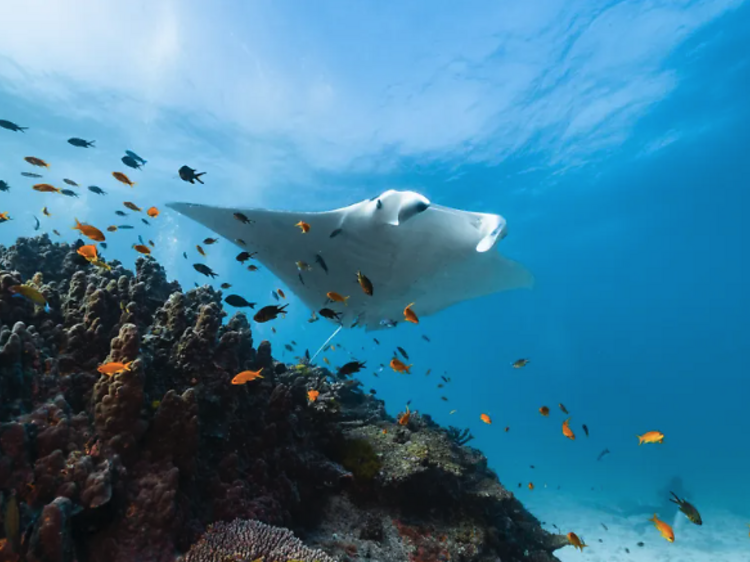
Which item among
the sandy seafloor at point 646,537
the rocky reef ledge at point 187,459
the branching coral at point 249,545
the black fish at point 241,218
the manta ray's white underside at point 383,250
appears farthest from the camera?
the sandy seafloor at point 646,537

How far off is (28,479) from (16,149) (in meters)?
35.8

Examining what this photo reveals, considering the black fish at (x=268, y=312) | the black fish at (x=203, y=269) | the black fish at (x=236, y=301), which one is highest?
the black fish at (x=203, y=269)

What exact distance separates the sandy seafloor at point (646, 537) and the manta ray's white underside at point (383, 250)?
12769 millimetres

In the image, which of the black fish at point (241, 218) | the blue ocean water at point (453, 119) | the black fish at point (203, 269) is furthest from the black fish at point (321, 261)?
the blue ocean water at point (453, 119)

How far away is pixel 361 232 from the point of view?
220 inches

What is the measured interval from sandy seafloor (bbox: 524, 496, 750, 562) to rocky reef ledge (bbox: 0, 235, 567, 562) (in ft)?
43.4

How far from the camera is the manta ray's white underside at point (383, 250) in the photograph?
16.9ft

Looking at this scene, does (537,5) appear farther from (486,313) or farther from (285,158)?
(486,313)

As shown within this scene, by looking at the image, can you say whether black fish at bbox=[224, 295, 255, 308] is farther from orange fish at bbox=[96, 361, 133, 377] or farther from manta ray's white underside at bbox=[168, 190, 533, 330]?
orange fish at bbox=[96, 361, 133, 377]

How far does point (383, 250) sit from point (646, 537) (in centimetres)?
2035

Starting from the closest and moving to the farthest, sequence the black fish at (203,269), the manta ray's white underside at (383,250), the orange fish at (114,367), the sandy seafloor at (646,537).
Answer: the orange fish at (114,367)
the manta ray's white underside at (383,250)
the black fish at (203,269)
the sandy seafloor at (646,537)

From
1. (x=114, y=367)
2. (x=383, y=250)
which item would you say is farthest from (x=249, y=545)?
(x=383, y=250)

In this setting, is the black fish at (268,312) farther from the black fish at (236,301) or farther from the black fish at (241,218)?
the black fish at (241,218)

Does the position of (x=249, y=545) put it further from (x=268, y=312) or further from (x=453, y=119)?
(x=453, y=119)
